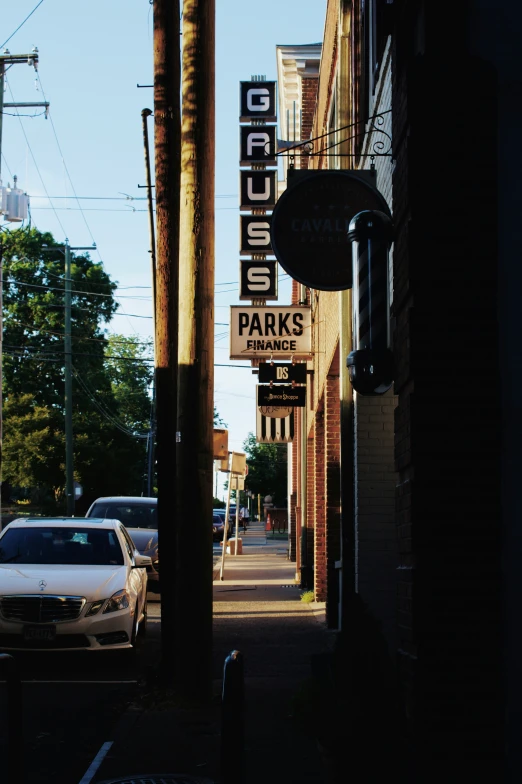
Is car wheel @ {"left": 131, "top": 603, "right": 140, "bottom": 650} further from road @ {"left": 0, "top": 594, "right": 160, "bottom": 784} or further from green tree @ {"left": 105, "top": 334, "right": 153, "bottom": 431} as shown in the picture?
green tree @ {"left": 105, "top": 334, "right": 153, "bottom": 431}

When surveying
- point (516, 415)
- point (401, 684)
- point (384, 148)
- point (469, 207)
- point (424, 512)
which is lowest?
point (401, 684)

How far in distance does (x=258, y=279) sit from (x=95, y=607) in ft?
28.8

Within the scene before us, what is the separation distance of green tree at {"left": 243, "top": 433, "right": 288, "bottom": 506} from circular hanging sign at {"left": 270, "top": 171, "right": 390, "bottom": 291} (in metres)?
100

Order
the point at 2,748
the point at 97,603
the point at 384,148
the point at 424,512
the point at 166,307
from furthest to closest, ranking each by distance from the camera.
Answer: the point at 97,603, the point at 166,307, the point at 384,148, the point at 2,748, the point at 424,512

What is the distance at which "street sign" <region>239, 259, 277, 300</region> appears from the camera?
19141mm

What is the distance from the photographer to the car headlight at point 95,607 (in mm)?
11516

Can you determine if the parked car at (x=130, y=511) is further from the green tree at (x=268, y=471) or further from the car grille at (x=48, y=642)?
the green tree at (x=268, y=471)

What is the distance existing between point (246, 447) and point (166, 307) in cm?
10982

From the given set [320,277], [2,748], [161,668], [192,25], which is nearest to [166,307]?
[320,277]

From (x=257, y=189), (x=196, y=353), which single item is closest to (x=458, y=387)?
(x=196, y=353)

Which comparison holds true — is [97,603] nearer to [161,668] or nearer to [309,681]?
[161,668]

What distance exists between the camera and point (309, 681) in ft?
28.2

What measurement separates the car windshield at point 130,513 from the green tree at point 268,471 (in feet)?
289

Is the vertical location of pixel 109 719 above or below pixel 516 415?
below
